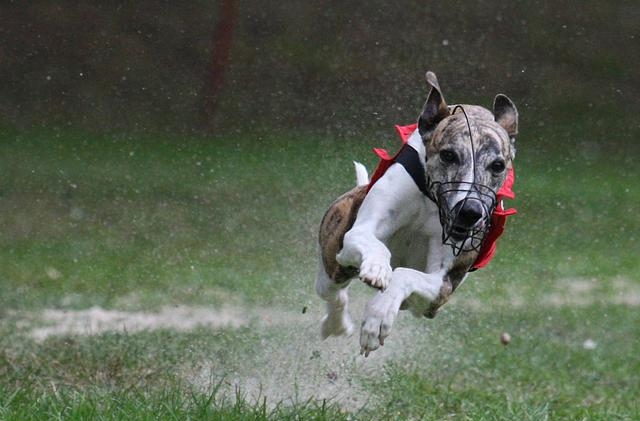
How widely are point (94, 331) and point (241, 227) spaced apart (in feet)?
9.44

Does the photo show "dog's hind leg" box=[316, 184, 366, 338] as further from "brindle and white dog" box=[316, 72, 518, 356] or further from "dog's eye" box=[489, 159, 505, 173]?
"dog's eye" box=[489, 159, 505, 173]

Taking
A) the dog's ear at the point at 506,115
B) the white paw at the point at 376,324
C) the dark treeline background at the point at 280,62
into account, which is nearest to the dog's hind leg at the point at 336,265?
the dog's ear at the point at 506,115

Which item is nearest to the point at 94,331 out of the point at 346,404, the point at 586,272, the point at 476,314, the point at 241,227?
the point at 346,404

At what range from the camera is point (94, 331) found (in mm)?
5707

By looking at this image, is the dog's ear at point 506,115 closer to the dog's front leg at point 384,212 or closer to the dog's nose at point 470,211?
the dog's front leg at point 384,212

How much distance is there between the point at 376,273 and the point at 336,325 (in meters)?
1.42

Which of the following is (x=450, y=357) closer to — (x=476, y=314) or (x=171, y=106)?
(x=476, y=314)

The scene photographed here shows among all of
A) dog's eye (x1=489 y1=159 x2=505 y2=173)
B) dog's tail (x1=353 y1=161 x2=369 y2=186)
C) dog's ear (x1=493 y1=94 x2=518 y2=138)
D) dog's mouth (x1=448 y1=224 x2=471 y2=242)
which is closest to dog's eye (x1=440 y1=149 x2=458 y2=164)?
dog's eye (x1=489 y1=159 x2=505 y2=173)

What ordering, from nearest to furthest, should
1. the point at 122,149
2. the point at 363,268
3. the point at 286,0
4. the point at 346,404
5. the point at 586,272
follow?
the point at 363,268
the point at 346,404
the point at 586,272
the point at 122,149
the point at 286,0

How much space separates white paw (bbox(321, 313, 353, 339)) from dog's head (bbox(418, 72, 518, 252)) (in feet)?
3.60

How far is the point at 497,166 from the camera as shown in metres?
3.61

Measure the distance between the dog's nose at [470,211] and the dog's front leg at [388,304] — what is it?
1.02 ft

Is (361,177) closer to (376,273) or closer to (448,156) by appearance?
(448,156)


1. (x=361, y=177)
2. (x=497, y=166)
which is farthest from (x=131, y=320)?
(x=497, y=166)
